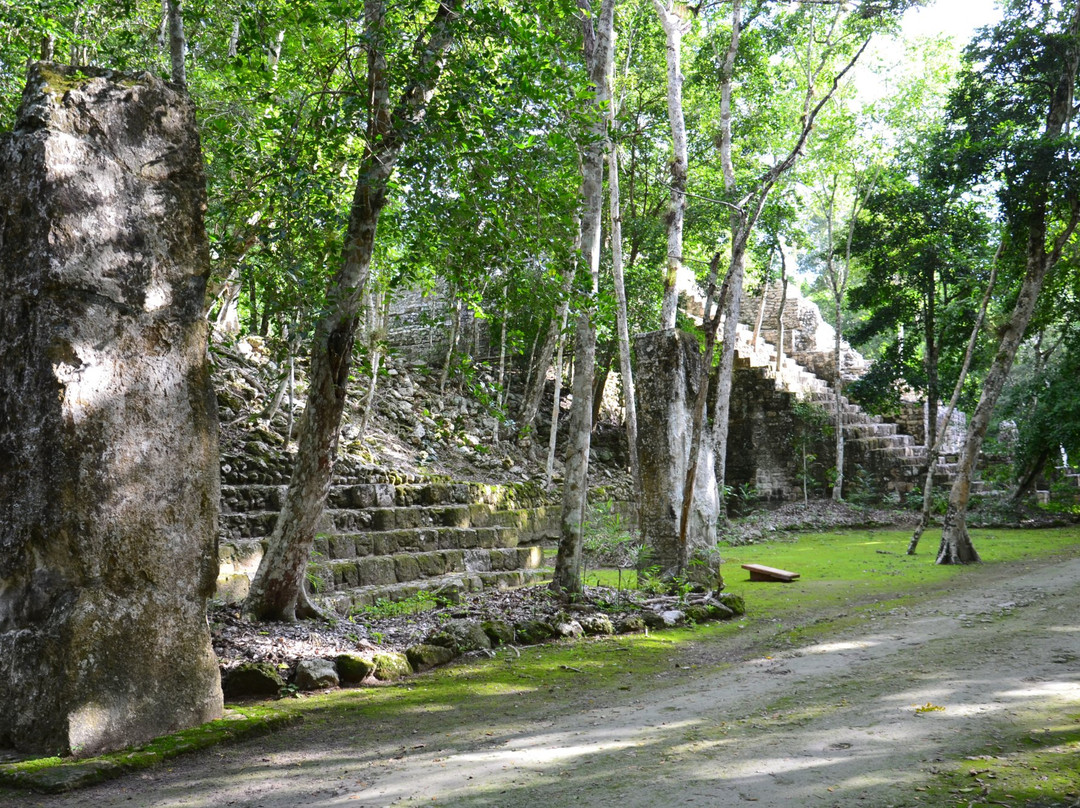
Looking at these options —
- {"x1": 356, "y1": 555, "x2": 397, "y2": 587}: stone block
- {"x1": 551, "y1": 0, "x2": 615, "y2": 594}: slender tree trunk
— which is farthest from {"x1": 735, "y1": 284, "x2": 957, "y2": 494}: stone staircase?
{"x1": 356, "y1": 555, "x2": 397, "y2": 587}: stone block

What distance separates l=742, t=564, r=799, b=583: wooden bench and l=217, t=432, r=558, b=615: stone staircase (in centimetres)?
258

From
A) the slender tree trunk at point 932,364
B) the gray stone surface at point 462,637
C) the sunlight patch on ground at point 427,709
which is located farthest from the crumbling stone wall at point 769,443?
the sunlight patch on ground at point 427,709

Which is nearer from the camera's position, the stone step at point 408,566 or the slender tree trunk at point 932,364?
the stone step at point 408,566

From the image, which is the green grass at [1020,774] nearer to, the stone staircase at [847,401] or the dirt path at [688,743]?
the dirt path at [688,743]

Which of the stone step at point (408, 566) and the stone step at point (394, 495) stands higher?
the stone step at point (394, 495)

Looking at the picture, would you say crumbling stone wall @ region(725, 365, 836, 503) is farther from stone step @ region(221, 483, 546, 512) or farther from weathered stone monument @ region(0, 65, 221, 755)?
weathered stone monument @ region(0, 65, 221, 755)

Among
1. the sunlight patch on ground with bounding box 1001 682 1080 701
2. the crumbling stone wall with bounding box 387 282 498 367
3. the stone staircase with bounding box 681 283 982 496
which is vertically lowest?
the sunlight patch on ground with bounding box 1001 682 1080 701

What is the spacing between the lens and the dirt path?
2.96 metres

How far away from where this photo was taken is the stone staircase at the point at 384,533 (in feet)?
23.5

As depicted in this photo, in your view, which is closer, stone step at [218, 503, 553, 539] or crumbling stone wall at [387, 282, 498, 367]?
stone step at [218, 503, 553, 539]

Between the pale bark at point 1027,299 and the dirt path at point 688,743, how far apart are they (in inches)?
194

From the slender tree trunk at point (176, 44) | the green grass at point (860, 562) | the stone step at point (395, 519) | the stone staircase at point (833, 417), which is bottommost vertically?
the green grass at point (860, 562)

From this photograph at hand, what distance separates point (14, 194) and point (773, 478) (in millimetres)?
16234

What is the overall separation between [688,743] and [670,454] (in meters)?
4.59
